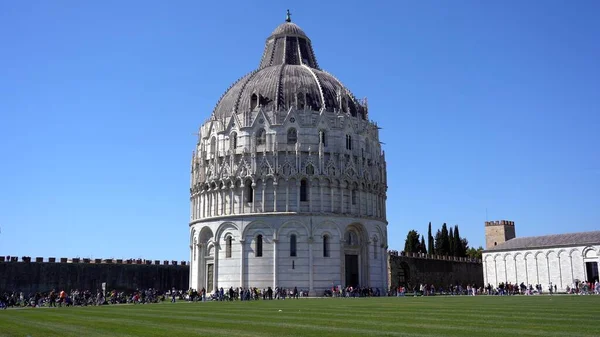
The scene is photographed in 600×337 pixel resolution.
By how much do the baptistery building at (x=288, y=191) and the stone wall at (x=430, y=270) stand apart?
13.8 meters

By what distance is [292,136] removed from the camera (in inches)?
2488

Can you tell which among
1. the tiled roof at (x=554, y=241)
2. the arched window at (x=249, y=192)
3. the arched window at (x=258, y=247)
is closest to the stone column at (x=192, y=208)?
the arched window at (x=249, y=192)

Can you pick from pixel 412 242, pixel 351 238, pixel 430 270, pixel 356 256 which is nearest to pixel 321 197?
pixel 351 238

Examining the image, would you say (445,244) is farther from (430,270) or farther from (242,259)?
(242,259)

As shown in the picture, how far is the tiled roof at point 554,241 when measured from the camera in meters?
72.3

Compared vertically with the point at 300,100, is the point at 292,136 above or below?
below

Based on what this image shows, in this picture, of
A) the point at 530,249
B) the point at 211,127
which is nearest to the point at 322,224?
the point at 211,127

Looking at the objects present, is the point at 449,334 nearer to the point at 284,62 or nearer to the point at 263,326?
the point at 263,326

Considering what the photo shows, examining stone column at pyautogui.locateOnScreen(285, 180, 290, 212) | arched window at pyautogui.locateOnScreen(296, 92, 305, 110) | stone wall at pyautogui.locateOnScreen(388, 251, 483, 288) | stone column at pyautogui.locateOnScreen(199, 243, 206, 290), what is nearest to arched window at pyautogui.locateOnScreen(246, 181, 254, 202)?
stone column at pyautogui.locateOnScreen(285, 180, 290, 212)

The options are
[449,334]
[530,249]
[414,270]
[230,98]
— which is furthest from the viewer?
[414,270]

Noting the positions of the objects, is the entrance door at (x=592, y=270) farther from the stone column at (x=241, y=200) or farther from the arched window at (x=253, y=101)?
the arched window at (x=253, y=101)

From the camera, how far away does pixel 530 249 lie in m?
78.2

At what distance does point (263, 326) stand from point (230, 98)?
169 ft

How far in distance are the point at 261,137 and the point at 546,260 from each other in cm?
4015
